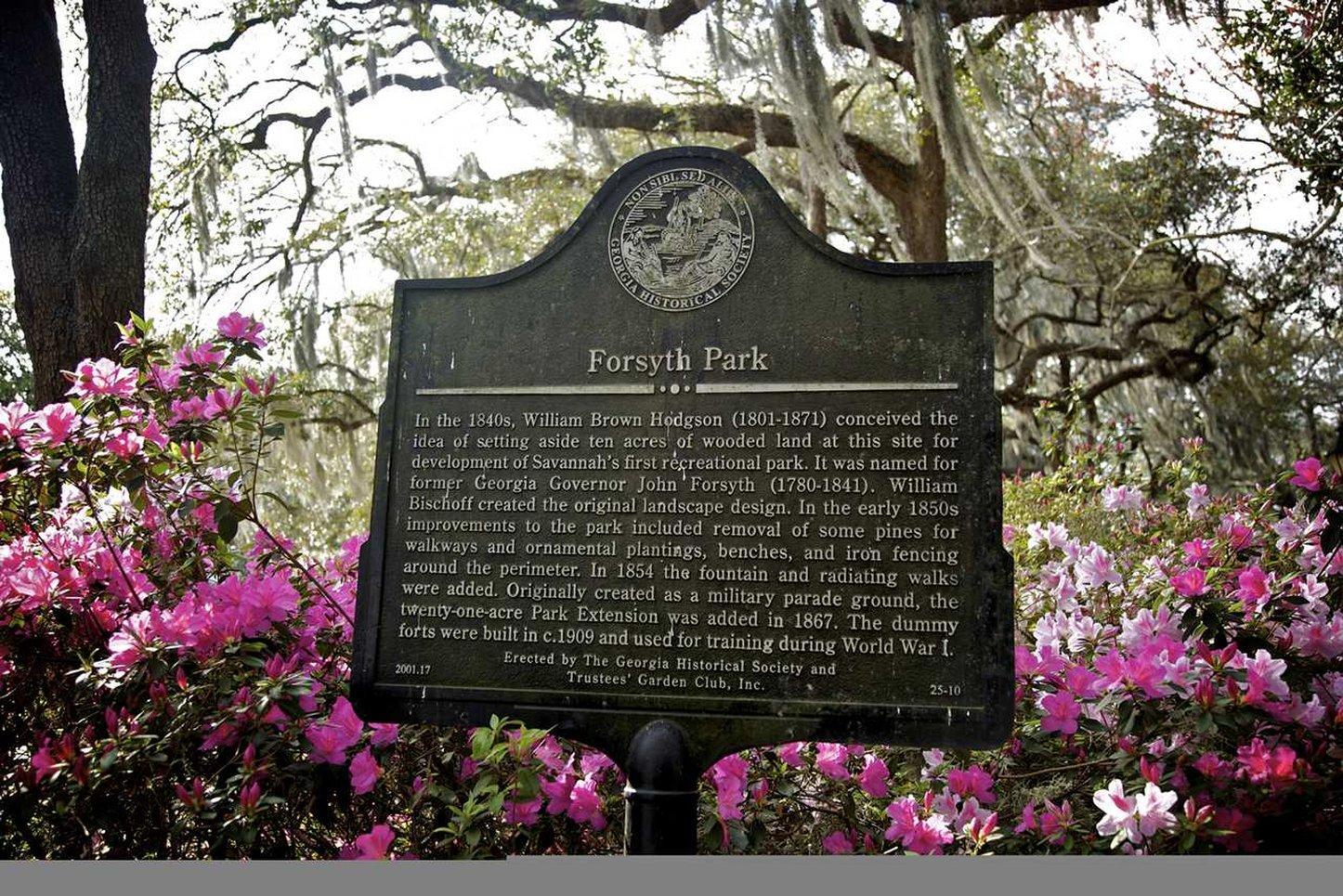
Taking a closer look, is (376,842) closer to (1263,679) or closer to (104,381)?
(104,381)

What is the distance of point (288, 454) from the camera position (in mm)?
11898

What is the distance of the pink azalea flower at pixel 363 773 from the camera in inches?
120

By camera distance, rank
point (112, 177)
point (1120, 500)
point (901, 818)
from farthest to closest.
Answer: point (112, 177) → point (1120, 500) → point (901, 818)

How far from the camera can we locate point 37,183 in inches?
236

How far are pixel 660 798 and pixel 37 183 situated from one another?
5144 mm

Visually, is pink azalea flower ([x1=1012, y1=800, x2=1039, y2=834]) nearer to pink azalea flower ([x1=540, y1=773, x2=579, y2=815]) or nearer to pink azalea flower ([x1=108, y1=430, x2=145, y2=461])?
pink azalea flower ([x1=540, y1=773, x2=579, y2=815])

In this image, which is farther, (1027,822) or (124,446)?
(124,446)

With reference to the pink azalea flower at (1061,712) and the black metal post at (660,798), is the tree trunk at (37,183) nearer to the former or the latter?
the black metal post at (660,798)

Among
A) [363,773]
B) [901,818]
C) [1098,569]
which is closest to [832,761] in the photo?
[901,818]

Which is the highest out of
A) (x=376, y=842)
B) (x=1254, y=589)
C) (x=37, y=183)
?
(x=37, y=183)

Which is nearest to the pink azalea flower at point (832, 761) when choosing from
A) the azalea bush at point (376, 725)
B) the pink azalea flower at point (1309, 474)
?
the azalea bush at point (376, 725)

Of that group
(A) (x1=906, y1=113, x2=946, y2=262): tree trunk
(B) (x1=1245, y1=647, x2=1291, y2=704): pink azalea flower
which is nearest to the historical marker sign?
(B) (x1=1245, y1=647, x2=1291, y2=704): pink azalea flower

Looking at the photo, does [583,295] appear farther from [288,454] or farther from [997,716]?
[288,454]

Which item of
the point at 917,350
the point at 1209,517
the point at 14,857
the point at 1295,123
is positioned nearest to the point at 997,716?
the point at 917,350
